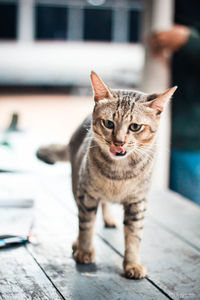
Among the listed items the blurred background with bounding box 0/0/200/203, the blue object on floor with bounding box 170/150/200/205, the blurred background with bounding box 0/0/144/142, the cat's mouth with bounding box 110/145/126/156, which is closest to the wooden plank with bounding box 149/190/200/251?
the blue object on floor with bounding box 170/150/200/205

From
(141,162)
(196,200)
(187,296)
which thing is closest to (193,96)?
(196,200)

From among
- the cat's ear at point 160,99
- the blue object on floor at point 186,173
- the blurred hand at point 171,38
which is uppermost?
the blurred hand at point 171,38

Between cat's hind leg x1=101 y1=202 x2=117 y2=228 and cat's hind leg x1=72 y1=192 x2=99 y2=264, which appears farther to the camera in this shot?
cat's hind leg x1=101 y1=202 x2=117 y2=228

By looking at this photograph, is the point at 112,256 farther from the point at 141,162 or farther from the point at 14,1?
the point at 14,1

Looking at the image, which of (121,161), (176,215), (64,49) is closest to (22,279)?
(121,161)

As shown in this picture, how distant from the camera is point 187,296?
2.83 ft

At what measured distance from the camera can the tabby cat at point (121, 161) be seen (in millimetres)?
979

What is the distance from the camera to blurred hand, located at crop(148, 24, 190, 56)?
172 centimetres

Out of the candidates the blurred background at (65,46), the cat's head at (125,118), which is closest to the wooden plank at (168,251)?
the cat's head at (125,118)

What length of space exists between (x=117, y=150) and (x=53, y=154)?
14.9 inches

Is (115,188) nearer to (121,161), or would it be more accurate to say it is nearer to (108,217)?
(121,161)

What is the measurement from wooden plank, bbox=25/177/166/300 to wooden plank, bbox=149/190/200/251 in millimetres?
230

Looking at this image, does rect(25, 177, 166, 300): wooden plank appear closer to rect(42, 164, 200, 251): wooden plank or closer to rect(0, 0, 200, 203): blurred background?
rect(42, 164, 200, 251): wooden plank

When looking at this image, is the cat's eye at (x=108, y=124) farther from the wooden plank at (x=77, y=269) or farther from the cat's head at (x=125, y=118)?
the wooden plank at (x=77, y=269)
